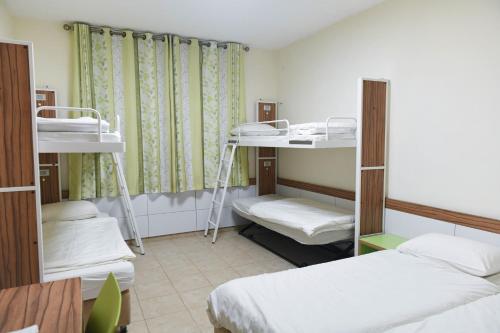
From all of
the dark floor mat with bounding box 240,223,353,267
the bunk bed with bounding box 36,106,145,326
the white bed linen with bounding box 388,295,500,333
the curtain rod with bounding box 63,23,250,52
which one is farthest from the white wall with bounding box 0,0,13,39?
the white bed linen with bounding box 388,295,500,333

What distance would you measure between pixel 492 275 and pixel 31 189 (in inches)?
113

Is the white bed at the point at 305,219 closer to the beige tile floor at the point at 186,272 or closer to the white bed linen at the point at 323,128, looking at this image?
the beige tile floor at the point at 186,272

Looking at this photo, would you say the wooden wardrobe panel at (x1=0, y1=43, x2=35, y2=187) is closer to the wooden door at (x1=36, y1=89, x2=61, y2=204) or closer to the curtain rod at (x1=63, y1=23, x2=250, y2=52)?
the wooden door at (x1=36, y1=89, x2=61, y2=204)

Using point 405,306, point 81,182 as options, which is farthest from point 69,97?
point 405,306

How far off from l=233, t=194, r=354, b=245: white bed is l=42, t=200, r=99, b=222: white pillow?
1.84 meters

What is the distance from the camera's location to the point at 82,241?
282 centimetres

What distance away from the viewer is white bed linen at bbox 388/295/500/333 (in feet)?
4.88

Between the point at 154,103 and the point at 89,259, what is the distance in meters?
2.44

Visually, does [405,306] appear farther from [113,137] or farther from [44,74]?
[44,74]

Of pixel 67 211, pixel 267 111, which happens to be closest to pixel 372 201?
pixel 267 111

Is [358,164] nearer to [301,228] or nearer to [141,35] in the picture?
[301,228]

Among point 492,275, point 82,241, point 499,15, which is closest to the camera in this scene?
point 492,275

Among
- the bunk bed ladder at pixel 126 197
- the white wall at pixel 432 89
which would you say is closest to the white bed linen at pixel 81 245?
the bunk bed ladder at pixel 126 197

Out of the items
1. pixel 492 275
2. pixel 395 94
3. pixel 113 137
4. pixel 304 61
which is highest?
pixel 304 61
